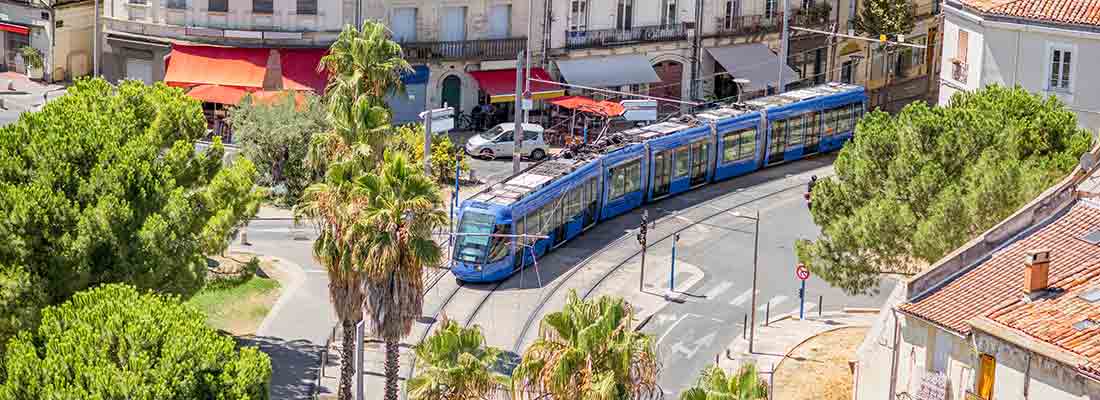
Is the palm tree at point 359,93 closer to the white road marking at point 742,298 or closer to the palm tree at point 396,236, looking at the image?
the white road marking at point 742,298

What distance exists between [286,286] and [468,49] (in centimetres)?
Result: 2321

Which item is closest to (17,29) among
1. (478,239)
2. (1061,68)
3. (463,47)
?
(463,47)

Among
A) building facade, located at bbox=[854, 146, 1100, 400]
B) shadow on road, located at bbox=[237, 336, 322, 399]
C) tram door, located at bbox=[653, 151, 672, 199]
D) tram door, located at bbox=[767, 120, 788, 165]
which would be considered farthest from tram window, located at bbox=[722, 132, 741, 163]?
building facade, located at bbox=[854, 146, 1100, 400]

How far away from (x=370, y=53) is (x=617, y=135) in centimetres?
1099

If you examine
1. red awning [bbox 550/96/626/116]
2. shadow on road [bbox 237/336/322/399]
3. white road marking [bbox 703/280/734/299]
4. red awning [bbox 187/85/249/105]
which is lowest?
shadow on road [bbox 237/336/322/399]

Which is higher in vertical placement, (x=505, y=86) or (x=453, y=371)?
(x=505, y=86)

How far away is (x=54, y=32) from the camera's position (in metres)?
93.7

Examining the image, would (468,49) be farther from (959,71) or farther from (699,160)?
(959,71)

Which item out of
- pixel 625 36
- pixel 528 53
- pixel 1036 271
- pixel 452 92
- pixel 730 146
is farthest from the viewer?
pixel 625 36

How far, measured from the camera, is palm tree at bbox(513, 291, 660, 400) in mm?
44438

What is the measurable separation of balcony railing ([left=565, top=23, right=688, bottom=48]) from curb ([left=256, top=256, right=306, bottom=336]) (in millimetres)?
25340

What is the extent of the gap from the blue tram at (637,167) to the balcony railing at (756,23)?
7692 millimetres

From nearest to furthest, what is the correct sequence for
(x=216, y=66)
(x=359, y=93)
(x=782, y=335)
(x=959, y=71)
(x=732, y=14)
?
(x=782, y=335)
(x=359, y=93)
(x=959, y=71)
(x=216, y=66)
(x=732, y=14)

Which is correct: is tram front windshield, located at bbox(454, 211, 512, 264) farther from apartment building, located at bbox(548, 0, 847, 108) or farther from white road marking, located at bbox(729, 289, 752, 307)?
apartment building, located at bbox(548, 0, 847, 108)
